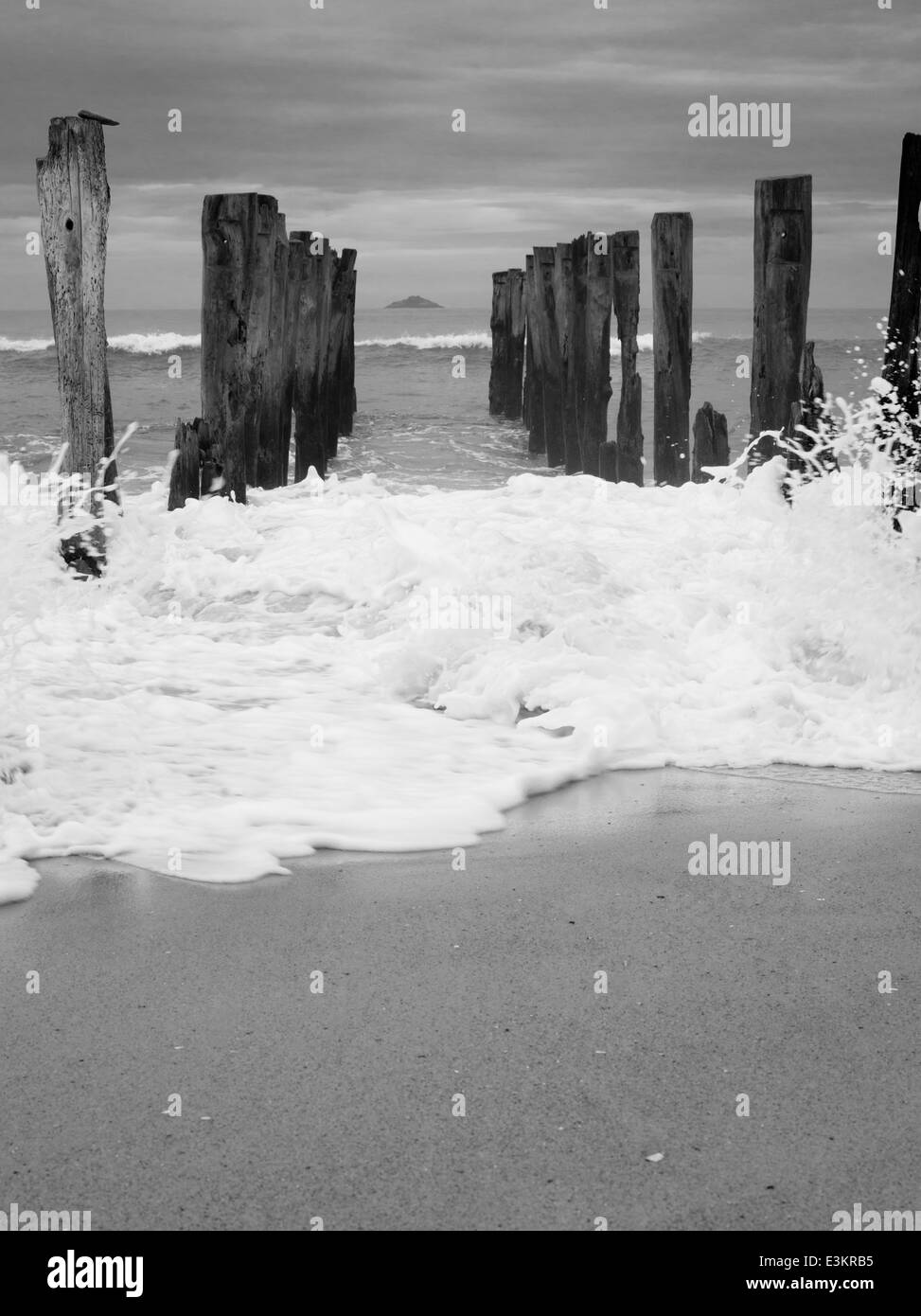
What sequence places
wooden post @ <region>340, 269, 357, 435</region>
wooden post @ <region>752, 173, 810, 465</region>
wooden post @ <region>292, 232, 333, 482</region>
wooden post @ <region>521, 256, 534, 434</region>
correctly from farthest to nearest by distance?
wooden post @ <region>340, 269, 357, 435</region> < wooden post @ <region>521, 256, 534, 434</region> < wooden post @ <region>292, 232, 333, 482</region> < wooden post @ <region>752, 173, 810, 465</region>

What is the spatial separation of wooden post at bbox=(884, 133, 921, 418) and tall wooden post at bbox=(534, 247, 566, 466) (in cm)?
788

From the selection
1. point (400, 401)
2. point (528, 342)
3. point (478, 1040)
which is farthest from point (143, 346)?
point (478, 1040)

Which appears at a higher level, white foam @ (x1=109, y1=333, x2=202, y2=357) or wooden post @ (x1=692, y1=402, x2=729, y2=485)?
white foam @ (x1=109, y1=333, x2=202, y2=357)

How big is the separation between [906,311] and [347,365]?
12967mm

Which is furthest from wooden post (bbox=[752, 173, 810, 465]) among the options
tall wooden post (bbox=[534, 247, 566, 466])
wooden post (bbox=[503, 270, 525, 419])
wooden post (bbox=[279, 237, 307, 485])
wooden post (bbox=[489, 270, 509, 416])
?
wooden post (bbox=[489, 270, 509, 416])

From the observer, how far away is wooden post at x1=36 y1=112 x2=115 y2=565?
7.63 meters

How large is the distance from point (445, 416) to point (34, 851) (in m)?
19.1

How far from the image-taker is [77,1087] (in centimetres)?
294

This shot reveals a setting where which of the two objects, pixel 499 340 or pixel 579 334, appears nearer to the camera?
pixel 579 334

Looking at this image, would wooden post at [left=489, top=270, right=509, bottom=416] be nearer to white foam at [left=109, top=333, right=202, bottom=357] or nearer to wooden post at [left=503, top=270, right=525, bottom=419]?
wooden post at [left=503, top=270, right=525, bottom=419]

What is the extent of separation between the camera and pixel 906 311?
7.06 meters

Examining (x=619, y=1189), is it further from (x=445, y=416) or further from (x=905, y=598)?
(x=445, y=416)

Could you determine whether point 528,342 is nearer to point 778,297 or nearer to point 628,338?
point 628,338

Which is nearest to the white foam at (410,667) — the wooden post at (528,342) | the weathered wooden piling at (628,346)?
the weathered wooden piling at (628,346)
